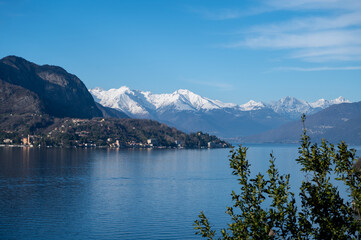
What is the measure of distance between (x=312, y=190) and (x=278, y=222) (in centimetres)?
269

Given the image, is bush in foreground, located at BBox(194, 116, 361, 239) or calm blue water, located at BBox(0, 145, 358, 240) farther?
calm blue water, located at BBox(0, 145, 358, 240)

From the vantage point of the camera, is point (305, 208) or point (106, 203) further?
point (106, 203)

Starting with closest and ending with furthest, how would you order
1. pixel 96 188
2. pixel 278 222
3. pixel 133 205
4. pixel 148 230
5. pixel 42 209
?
pixel 278 222, pixel 148 230, pixel 42 209, pixel 133 205, pixel 96 188

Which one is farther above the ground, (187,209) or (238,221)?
(238,221)

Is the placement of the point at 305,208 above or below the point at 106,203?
above

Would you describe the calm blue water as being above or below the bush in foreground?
below

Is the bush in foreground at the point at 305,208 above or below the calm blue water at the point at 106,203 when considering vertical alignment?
above

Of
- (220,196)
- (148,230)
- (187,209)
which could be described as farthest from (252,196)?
(220,196)

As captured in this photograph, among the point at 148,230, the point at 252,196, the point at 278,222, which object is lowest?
the point at 148,230

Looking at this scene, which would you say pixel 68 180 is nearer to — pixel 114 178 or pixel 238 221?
pixel 114 178

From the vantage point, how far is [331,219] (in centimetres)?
2200

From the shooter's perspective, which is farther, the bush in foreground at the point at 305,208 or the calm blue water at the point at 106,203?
the calm blue water at the point at 106,203

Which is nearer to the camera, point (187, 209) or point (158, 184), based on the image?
point (187, 209)

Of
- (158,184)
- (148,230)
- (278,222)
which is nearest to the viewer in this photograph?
(278,222)
